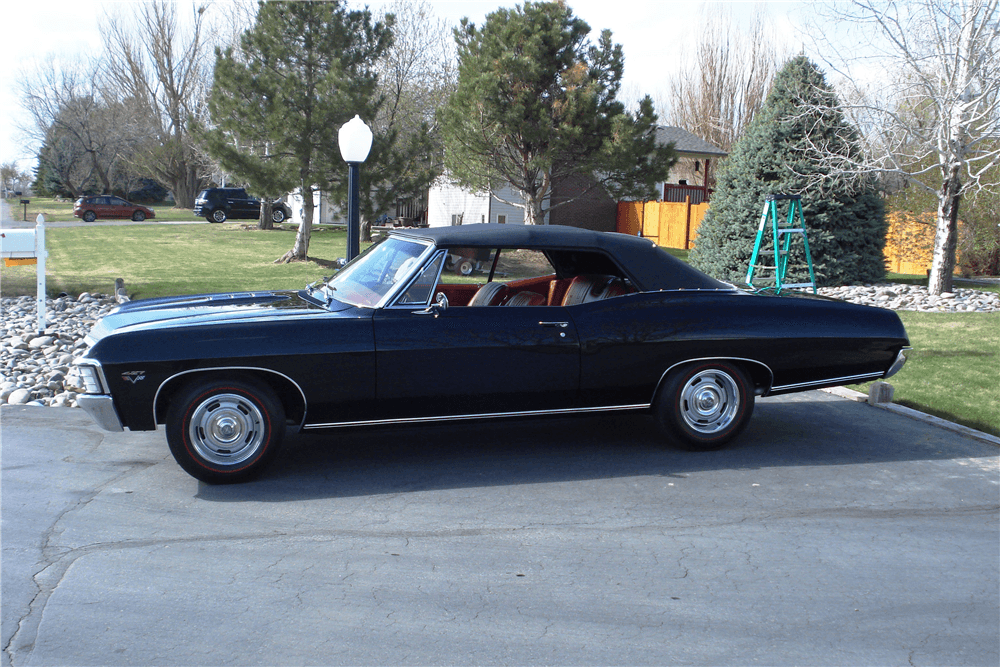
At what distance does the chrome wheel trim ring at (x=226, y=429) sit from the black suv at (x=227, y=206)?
3427cm

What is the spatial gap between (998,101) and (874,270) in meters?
4.41

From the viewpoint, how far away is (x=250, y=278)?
1730 centimetres

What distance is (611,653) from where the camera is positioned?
10.5 ft

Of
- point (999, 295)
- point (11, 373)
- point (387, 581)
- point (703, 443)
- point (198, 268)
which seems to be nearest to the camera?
point (387, 581)

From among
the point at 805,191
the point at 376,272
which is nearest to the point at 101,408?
the point at 376,272

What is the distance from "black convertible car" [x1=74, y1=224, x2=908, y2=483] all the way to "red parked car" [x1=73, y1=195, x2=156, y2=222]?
38.6 metres

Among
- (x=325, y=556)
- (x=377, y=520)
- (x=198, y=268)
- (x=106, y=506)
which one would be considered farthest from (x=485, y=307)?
(x=198, y=268)

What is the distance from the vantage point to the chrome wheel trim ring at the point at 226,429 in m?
4.89

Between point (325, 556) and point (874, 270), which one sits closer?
point (325, 556)

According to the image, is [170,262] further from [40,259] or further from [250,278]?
[40,259]

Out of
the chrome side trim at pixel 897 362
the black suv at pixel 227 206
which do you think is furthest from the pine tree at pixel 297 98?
the black suv at pixel 227 206

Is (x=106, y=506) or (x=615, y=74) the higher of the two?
(x=615, y=74)

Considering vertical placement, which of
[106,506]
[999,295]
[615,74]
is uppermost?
[615,74]

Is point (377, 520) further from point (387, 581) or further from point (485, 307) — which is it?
point (485, 307)
